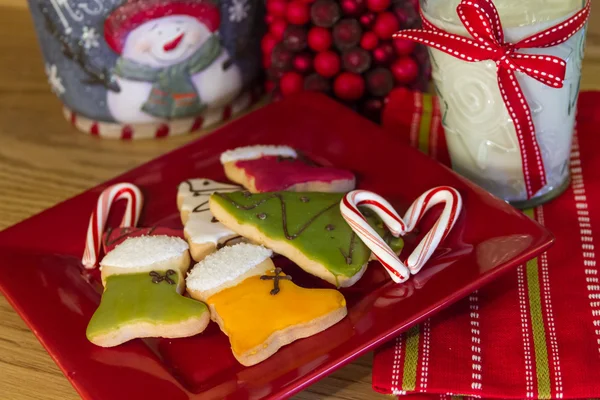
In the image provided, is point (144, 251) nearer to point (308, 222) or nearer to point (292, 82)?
point (308, 222)

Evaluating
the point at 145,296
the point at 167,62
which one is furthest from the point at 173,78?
the point at 145,296

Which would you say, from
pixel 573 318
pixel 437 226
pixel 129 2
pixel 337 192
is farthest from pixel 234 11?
pixel 573 318

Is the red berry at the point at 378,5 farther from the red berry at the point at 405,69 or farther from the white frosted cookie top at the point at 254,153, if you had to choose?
the white frosted cookie top at the point at 254,153

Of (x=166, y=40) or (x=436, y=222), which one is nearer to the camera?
(x=436, y=222)

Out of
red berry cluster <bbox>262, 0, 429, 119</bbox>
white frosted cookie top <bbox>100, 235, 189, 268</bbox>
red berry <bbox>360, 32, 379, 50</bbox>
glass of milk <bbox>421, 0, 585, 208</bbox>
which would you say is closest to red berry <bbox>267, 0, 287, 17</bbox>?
red berry cluster <bbox>262, 0, 429, 119</bbox>

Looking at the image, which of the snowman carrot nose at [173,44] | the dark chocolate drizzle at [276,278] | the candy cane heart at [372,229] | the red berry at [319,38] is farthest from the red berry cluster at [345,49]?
the dark chocolate drizzle at [276,278]
